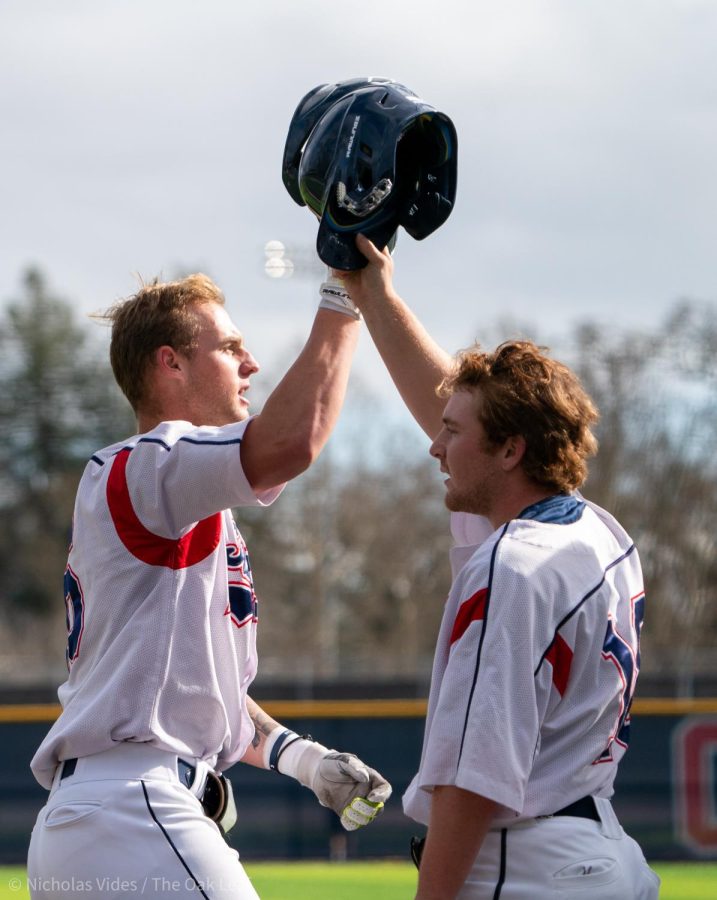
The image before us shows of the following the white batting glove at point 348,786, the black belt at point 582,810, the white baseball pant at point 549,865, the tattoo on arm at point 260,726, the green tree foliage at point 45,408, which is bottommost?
the green tree foliage at point 45,408

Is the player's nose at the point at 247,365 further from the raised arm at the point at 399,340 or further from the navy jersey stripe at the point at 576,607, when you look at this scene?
the navy jersey stripe at the point at 576,607

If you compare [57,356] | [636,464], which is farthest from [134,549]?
[57,356]

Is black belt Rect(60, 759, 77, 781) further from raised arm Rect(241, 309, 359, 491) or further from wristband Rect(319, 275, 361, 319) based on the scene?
wristband Rect(319, 275, 361, 319)

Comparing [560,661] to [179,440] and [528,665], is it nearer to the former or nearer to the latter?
[528,665]

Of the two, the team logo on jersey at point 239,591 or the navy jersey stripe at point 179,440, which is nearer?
the navy jersey stripe at point 179,440

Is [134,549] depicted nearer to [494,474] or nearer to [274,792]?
[494,474]

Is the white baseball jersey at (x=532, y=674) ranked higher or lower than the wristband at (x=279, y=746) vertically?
higher

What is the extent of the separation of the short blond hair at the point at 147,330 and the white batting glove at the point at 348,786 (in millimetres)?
1144

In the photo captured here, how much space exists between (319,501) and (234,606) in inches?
1543

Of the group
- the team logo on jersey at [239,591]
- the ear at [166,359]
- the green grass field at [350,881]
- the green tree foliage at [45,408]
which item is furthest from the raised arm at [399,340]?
the green tree foliage at [45,408]

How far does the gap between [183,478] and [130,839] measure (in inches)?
32.9

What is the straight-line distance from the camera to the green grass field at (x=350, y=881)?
9758mm

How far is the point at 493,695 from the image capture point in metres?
2.69

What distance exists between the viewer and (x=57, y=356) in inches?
1998
